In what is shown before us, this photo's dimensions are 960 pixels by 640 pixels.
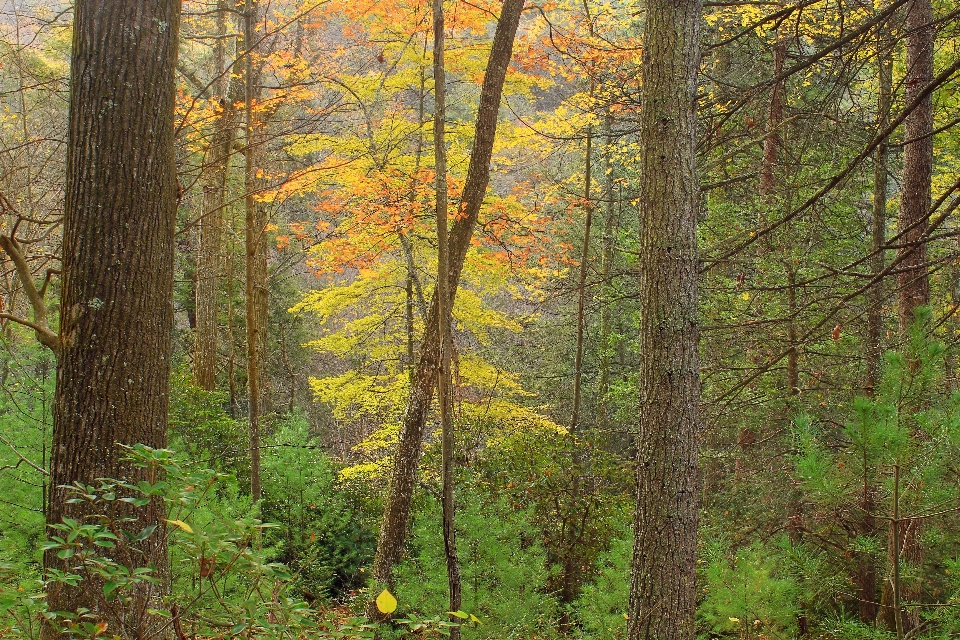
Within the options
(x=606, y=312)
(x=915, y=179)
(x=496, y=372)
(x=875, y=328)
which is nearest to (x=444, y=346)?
(x=915, y=179)

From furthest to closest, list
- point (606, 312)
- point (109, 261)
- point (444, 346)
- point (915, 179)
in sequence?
point (606, 312) < point (915, 179) < point (444, 346) < point (109, 261)

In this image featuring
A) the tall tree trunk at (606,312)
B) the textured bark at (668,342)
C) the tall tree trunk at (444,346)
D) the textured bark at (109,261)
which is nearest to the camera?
the textured bark at (109,261)

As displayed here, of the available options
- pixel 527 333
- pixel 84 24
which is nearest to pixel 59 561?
pixel 84 24

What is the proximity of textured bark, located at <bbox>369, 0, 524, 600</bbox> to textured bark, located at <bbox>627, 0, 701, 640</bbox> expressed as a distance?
3219 millimetres

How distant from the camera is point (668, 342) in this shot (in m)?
3.35

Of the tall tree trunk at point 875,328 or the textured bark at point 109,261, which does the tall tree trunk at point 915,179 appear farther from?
the textured bark at point 109,261

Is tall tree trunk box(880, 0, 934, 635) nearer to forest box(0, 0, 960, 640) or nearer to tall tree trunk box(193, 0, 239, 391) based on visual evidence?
forest box(0, 0, 960, 640)

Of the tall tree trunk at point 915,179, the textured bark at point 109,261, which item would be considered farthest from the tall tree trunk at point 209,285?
the tall tree trunk at point 915,179

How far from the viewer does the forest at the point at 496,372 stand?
3.00 m

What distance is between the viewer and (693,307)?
3367 mm

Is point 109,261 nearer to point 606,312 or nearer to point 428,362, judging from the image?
point 428,362

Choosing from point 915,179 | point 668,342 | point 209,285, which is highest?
point 915,179

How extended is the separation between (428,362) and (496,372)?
3.92 meters

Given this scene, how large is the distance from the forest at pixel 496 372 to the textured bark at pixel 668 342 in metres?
0.02
